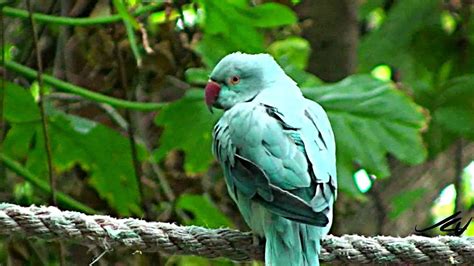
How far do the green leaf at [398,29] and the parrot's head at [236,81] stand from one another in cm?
101

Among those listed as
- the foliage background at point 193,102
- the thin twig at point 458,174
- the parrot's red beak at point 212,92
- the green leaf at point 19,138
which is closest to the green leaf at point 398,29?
the foliage background at point 193,102

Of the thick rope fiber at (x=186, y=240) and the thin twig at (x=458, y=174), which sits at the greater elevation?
the thin twig at (x=458, y=174)

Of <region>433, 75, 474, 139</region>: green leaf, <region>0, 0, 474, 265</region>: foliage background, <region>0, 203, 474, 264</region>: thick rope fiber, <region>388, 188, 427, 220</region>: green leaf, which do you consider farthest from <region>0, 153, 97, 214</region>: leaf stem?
<region>433, 75, 474, 139</region>: green leaf

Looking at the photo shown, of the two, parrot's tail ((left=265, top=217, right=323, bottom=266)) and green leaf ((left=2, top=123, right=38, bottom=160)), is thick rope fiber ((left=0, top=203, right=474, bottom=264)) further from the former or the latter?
green leaf ((left=2, top=123, right=38, bottom=160))

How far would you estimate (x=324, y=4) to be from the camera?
12.9 ft

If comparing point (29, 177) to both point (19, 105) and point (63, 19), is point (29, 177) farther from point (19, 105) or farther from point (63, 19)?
point (63, 19)

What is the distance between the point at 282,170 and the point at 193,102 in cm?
89

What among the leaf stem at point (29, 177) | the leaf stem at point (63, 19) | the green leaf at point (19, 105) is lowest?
the leaf stem at point (29, 177)

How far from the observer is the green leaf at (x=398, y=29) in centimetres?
335

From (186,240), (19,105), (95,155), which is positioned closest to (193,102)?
(95,155)

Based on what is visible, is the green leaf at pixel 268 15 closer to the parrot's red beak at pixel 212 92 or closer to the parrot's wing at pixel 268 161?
the parrot's red beak at pixel 212 92

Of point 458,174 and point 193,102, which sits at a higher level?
point 193,102

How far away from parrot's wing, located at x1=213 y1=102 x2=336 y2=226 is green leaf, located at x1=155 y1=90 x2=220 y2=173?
642mm

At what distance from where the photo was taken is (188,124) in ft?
9.48
